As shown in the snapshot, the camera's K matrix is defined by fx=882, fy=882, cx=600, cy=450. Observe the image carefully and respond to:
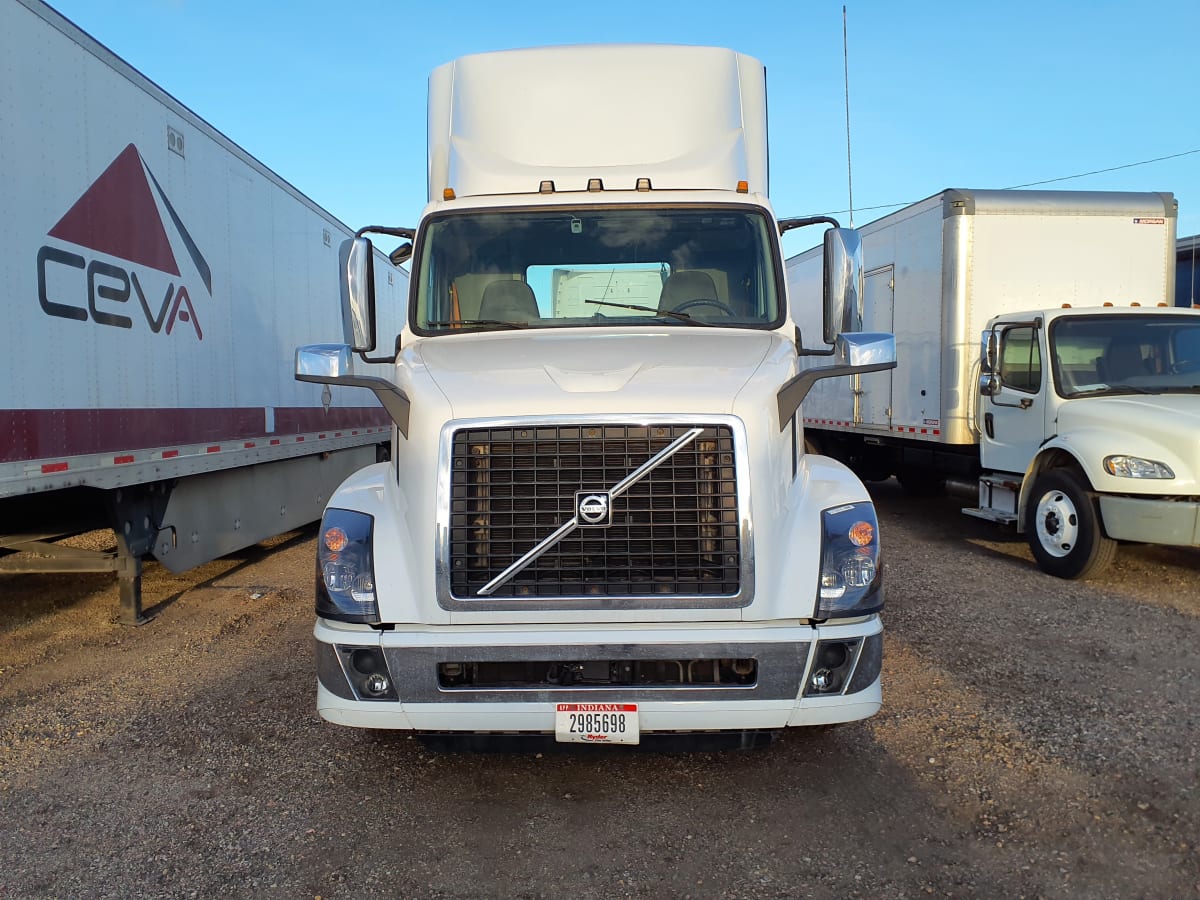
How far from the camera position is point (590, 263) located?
4496mm

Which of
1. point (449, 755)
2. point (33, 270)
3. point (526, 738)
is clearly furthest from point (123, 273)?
point (526, 738)

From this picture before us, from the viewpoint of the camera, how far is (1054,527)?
7.48 metres

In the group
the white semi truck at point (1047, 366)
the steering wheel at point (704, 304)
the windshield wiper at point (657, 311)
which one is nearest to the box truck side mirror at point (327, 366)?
the windshield wiper at point (657, 311)

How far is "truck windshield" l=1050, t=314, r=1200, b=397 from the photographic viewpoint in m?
7.52

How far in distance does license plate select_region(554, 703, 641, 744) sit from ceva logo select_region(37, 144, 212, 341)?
362cm

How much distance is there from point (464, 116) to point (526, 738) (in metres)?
3.73

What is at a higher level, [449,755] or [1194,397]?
[1194,397]

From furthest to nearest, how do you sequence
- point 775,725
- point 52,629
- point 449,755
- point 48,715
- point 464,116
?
point 52,629, point 464,116, point 48,715, point 449,755, point 775,725

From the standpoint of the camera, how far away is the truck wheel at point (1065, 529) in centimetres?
701

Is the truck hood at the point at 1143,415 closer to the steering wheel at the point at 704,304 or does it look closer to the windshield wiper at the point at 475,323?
the steering wheel at the point at 704,304

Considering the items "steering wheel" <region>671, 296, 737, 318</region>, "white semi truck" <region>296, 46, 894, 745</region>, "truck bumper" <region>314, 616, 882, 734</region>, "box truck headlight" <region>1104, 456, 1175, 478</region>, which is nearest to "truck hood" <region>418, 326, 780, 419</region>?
"white semi truck" <region>296, 46, 894, 745</region>

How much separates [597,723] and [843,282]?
2479 mm

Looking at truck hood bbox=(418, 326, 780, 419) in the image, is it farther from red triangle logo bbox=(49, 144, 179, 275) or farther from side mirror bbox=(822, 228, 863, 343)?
red triangle logo bbox=(49, 144, 179, 275)

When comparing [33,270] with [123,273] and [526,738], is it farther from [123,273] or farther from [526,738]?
[526,738]
